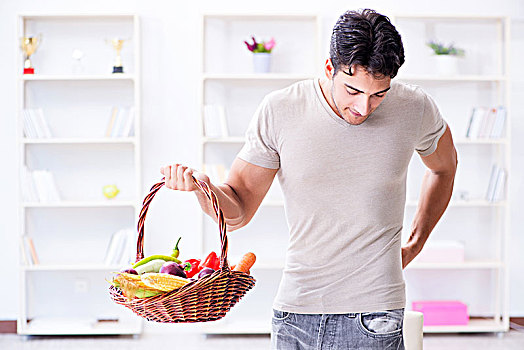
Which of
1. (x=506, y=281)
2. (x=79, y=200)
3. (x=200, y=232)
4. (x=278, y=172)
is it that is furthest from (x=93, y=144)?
(x=278, y=172)

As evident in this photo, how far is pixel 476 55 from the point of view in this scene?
4562mm

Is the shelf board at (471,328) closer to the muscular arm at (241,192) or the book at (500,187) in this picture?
the book at (500,187)

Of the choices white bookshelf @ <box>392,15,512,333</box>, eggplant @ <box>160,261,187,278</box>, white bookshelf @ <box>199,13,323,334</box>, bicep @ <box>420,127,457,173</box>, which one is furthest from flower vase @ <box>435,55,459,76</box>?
eggplant @ <box>160,261,187,278</box>

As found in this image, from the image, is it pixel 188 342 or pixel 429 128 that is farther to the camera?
pixel 188 342

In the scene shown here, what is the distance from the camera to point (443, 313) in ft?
14.3

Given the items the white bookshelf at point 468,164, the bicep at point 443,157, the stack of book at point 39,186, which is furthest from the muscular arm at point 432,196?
the stack of book at point 39,186

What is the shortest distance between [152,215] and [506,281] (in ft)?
7.40

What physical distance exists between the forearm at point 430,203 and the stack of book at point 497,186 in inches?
97.6

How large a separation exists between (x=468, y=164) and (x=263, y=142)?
3.23 m

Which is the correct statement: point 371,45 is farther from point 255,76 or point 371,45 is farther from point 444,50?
point 444,50

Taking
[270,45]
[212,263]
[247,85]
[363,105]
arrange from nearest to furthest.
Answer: [363,105]
[212,263]
[270,45]
[247,85]

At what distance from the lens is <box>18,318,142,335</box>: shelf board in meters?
4.23

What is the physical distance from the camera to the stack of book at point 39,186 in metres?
4.21

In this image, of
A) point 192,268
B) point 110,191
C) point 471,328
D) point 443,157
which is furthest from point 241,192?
point 471,328
